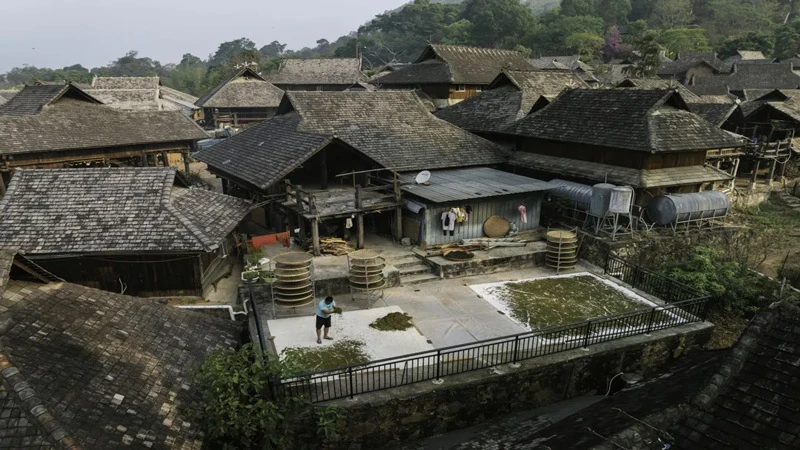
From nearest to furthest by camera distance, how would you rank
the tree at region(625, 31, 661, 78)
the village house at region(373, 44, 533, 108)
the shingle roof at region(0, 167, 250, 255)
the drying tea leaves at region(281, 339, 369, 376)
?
the drying tea leaves at region(281, 339, 369, 376), the shingle roof at region(0, 167, 250, 255), the village house at region(373, 44, 533, 108), the tree at region(625, 31, 661, 78)

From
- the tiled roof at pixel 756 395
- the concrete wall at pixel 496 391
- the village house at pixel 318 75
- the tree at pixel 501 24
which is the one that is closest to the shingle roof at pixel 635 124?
the concrete wall at pixel 496 391

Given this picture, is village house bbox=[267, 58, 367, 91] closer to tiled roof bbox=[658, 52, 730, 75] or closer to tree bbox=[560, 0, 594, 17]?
tiled roof bbox=[658, 52, 730, 75]

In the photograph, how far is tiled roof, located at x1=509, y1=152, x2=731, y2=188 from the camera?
1941 cm

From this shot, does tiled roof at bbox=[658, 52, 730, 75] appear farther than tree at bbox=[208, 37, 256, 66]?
No

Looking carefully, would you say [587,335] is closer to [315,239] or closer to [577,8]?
[315,239]

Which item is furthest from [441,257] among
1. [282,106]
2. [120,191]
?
[282,106]

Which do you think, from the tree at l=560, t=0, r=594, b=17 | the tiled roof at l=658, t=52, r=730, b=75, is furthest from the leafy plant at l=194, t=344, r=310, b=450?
the tree at l=560, t=0, r=594, b=17

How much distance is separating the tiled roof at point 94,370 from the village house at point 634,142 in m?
17.0

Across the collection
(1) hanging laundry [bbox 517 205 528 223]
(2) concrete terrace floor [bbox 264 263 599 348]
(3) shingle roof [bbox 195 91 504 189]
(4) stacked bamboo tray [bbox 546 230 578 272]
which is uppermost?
(3) shingle roof [bbox 195 91 504 189]

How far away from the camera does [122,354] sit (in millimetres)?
9047

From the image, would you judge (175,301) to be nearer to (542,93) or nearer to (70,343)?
(70,343)

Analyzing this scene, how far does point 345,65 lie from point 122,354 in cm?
5691

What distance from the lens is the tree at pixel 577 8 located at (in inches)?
3666

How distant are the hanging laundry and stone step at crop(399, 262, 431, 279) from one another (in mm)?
5206
